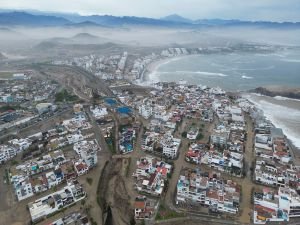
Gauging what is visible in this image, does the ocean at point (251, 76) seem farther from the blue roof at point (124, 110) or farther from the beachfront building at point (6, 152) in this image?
the beachfront building at point (6, 152)

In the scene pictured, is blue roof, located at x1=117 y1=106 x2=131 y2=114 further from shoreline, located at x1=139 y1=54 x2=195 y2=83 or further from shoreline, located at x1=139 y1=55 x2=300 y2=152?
shoreline, located at x1=139 y1=54 x2=195 y2=83

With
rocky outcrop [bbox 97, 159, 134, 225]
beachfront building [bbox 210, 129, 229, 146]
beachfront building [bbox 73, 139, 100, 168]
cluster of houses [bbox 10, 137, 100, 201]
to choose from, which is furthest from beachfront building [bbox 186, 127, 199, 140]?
cluster of houses [bbox 10, 137, 100, 201]

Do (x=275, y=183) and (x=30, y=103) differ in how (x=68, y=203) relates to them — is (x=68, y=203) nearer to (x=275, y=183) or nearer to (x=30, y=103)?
(x=275, y=183)

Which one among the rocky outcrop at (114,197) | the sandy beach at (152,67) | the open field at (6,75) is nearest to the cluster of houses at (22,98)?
the open field at (6,75)

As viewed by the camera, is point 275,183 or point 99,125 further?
point 99,125

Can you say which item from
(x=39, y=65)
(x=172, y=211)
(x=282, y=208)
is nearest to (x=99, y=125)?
(x=172, y=211)

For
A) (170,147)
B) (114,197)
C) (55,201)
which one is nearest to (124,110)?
(170,147)

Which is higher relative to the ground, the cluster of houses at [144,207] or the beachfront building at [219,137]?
the beachfront building at [219,137]
